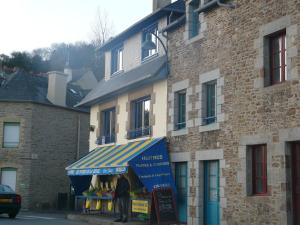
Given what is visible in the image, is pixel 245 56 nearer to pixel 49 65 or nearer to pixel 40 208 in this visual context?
pixel 40 208

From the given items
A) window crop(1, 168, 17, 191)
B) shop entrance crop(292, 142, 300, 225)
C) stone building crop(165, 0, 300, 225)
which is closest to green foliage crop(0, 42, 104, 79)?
window crop(1, 168, 17, 191)

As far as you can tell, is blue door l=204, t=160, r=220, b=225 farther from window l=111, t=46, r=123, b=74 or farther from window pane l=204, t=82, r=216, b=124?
window l=111, t=46, r=123, b=74

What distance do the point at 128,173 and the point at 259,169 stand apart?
6.58 meters

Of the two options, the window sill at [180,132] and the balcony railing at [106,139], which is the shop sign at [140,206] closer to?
the window sill at [180,132]

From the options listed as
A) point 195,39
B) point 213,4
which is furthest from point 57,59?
point 213,4

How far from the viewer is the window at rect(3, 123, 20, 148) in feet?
94.7

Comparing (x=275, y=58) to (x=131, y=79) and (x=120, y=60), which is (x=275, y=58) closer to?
(x=131, y=79)

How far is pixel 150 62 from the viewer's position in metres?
18.8

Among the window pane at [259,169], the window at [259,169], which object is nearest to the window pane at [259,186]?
the window at [259,169]

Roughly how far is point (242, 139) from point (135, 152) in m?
4.85

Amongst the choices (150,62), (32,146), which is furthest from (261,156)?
(32,146)

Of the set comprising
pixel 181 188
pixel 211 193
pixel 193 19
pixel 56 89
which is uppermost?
pixel 56 89

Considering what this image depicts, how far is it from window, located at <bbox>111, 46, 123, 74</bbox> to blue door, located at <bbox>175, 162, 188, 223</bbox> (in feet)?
23.2

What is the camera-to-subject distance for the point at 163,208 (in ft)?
49.6
